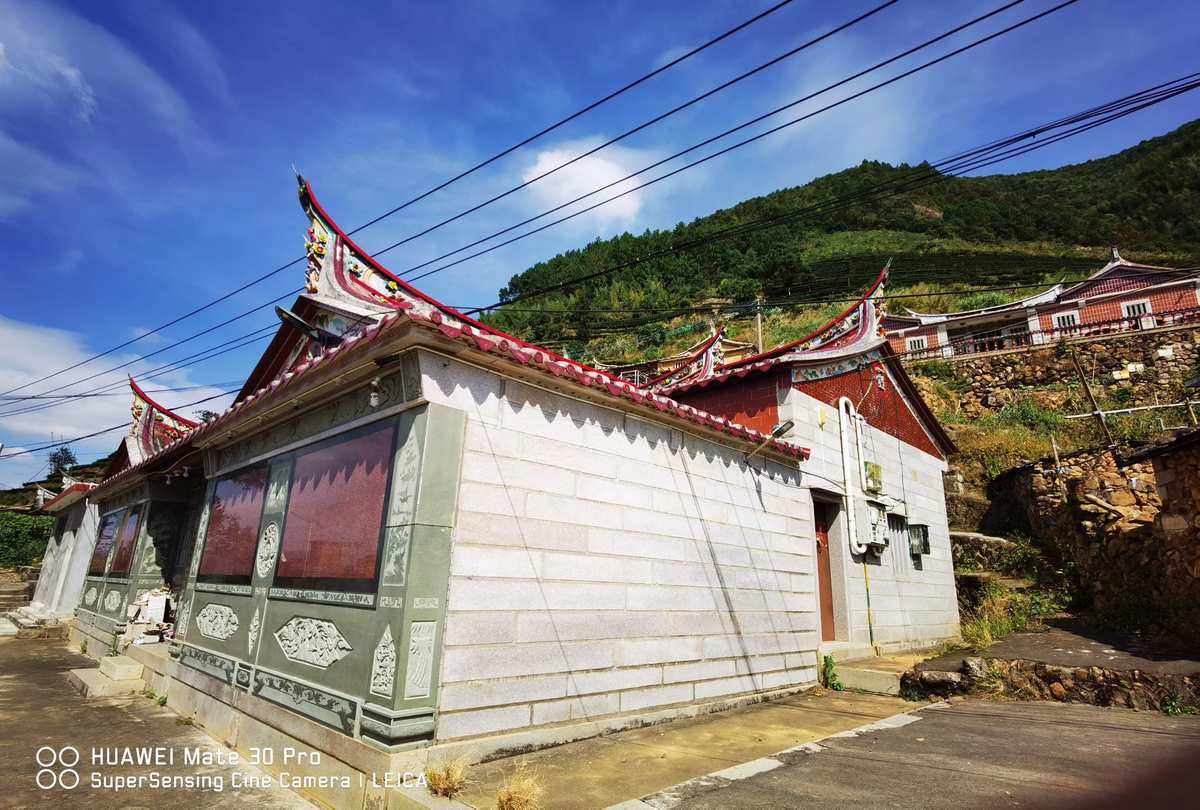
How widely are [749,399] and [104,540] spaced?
14.1 m

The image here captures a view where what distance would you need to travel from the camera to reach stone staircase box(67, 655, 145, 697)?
24.8 feet

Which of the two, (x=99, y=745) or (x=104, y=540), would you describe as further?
(x=104, y=540)

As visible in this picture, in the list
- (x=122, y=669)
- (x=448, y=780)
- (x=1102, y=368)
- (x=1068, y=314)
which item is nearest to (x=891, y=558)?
(x=448, y=780)

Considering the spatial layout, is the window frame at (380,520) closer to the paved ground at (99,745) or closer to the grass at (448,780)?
the grass at (448,780)

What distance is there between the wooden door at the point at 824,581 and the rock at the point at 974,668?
1.93 meters

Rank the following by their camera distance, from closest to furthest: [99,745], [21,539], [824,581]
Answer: [99,745], [824,581], [21,539]

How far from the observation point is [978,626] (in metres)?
10.8

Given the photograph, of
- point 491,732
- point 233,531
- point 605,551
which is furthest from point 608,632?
point 233,531

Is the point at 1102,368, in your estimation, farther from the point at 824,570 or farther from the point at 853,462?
the point at 824,570

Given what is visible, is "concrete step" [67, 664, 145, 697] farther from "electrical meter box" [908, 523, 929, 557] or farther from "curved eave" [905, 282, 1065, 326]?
"curved eave" [905, 282, 1065, 326]

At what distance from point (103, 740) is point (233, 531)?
2274 millimetres

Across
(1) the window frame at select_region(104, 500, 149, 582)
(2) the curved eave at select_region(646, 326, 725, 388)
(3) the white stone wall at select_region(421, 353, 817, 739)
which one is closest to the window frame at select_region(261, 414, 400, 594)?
(3) the white stone wall at select_region(421, 353, 817, 739)

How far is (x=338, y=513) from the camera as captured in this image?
515 centimetres

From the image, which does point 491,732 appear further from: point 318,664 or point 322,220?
point 322,220
